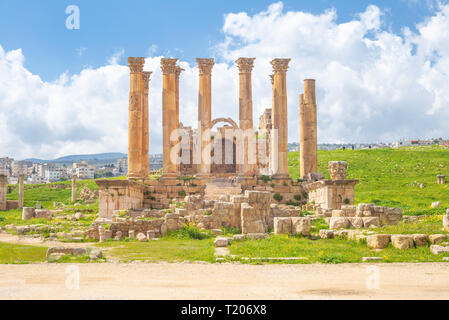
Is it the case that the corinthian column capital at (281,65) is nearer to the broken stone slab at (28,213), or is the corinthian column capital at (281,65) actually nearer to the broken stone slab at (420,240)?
the broken stone slab at (28,213)

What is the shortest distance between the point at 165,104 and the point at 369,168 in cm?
3270

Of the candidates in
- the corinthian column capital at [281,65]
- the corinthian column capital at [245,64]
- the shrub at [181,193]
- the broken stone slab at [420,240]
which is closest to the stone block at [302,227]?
the broken stone slab at [420,240]

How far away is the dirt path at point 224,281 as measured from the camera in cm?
812

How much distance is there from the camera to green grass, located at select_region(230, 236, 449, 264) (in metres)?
12.7

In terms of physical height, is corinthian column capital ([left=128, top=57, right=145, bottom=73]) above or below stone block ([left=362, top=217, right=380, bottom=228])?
above

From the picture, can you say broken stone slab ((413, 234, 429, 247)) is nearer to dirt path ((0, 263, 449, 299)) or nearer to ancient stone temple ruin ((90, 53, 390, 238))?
dirt path ((0, 263, 449, 299))

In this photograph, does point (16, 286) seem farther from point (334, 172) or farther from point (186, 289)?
point (334, 172)

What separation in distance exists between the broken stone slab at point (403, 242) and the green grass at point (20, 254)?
9.81 m

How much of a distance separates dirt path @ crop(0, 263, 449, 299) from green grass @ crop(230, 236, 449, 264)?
2.77 ft

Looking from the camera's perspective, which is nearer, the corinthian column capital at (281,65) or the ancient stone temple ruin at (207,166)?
the ancient stone temple ruin at (207,166)

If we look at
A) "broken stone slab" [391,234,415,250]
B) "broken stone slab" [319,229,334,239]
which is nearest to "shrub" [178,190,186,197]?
"broken stone slab" [319,229,334,239]

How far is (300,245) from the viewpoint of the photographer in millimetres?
15203
